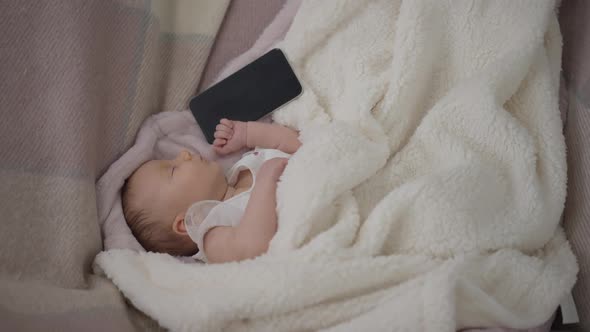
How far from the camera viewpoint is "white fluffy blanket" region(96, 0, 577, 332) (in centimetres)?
78

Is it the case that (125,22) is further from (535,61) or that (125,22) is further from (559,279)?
(559,279)

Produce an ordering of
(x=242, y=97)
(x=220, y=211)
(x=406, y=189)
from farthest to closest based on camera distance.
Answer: (x=242, y=97)
(x=220, y=211)
(x=406, y=189)

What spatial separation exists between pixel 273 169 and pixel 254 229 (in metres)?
0.12

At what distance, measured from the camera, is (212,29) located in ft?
3.77

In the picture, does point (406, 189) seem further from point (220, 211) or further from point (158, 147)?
point (158, 147)

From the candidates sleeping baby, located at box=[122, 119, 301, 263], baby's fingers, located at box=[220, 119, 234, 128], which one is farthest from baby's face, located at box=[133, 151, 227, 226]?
baby's fingers, located at box=[220, 119, 234, 128]

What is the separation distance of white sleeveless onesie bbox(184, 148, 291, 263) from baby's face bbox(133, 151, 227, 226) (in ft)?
0.08

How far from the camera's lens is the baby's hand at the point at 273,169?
936 millimetres

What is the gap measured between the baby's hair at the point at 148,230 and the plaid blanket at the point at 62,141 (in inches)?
3.0

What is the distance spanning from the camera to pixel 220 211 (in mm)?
990

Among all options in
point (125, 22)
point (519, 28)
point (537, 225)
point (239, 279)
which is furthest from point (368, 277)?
point (125, 22)

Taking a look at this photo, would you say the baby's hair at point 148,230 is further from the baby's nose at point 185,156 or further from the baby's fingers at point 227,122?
the baby's fingers at point 227,122

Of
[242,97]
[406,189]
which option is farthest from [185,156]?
[406,189]

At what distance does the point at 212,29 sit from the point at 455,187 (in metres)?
0.65
